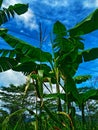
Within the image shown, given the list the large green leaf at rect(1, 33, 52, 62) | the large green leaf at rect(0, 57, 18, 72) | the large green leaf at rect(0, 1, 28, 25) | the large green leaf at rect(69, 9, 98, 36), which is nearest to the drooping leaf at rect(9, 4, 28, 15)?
the large green leaf at rect(0, 1, 28, 25)

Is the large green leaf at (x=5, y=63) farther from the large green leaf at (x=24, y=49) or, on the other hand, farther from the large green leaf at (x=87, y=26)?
the large green leaf at (x=87, y=26)

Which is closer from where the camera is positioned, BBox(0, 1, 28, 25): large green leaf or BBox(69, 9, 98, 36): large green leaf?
BBox(69, 9, 98, 36): large green leaf

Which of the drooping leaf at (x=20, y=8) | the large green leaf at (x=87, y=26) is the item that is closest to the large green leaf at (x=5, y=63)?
the large green leaf at (x=87, y=26)

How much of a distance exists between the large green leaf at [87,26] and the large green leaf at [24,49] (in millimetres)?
845

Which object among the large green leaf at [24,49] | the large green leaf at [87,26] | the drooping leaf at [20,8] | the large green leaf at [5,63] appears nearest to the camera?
the large green leaf at [87,26]

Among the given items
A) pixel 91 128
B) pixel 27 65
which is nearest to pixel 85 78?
pixel 27 65

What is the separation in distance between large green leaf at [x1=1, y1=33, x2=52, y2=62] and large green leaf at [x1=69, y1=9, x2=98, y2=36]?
2.77ft

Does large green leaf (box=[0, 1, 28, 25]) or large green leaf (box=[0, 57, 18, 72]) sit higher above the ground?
large green leaf (box=[0, 1, 28, 25])

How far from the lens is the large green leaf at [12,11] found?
11.3 meters

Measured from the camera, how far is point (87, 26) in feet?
22.9

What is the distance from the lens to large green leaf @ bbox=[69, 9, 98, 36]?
22.3ft

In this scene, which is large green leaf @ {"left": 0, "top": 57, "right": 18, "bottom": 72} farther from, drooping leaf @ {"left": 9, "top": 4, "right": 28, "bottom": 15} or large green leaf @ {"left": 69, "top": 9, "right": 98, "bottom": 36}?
drooping leaf @ {"left": 9, "top": 4, "right": 28, "bottom": 15}

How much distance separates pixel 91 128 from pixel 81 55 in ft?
16.2

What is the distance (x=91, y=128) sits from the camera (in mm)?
2947
